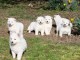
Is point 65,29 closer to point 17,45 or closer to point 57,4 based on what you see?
point 17,45

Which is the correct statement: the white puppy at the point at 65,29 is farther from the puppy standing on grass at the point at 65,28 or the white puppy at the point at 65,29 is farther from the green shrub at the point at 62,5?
the green shrub at the point at 62,5

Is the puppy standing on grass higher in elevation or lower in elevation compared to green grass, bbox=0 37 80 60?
higher

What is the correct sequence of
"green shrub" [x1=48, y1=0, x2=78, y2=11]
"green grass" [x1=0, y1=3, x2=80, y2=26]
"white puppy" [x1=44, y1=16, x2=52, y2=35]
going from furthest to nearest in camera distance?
"green shrub" [x1=48, y1=0, x2=78, y2=11] < "green grass" [x1=0, y1=3, x2=80, y2=26] < "white puppy" [x1=44, y1=16, x2=52, y2=35]

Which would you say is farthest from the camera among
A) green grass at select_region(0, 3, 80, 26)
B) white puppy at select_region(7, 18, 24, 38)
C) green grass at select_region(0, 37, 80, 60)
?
green grass at select_region(0, 3, 80, 26)

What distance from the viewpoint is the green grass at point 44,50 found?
32.5 feet

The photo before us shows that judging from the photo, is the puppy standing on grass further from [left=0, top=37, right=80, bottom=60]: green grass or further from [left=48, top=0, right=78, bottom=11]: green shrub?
[left=48, top=0, right=78, bottom=11]: green shrub

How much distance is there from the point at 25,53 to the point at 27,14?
19.5 ft

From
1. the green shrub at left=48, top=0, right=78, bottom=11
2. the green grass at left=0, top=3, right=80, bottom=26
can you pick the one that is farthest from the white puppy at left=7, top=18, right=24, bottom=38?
the green shrub at left=48, top=0, right=78, bottom=11

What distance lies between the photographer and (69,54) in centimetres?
1022

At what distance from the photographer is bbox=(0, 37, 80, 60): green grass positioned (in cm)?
991

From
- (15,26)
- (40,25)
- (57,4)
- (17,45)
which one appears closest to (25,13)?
(57,4)

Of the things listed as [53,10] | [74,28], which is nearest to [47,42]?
[74,28]

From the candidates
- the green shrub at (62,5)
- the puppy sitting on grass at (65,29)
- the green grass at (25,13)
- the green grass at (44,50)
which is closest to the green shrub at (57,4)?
the green shrub at (62,5)

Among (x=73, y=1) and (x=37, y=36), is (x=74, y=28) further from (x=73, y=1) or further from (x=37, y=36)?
(x=73, y=1)
